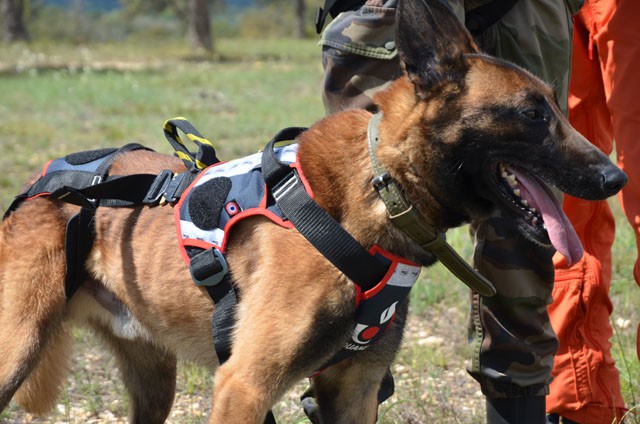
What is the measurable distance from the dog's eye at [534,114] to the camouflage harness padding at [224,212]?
1.73 feet

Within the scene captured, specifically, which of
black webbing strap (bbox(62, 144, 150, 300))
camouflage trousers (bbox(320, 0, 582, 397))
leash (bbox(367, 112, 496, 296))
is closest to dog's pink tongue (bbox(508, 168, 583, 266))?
leash (bbox(367, 112, 496, 296))

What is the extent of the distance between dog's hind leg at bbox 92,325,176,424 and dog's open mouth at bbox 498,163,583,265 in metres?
1.52

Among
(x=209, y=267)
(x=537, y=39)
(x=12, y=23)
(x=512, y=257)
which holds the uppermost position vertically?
(x=537, y=39)

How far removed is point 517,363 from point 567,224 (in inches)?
30.3

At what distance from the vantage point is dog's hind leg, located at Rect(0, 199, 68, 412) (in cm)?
283

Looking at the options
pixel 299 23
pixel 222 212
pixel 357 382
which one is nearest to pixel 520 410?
pixel 357 382

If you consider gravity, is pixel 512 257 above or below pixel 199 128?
above

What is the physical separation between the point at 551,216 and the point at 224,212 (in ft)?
3.11

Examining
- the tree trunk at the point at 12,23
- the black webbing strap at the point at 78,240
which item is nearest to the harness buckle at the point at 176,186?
the black webbing strap at the point at 78,240

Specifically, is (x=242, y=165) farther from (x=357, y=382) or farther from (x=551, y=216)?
(x=551, y=216)

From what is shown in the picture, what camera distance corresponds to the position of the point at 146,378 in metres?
3.30

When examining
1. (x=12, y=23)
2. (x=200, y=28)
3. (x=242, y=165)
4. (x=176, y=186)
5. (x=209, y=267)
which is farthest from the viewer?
(x=12, y=23)

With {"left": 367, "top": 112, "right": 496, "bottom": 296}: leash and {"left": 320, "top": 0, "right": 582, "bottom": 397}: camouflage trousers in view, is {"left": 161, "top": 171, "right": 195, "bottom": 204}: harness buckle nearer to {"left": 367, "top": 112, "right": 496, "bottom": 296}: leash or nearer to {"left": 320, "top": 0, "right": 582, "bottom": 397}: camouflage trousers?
{"left": 320, "top": 0, "right": 582, "bottom": 397}: camouflage trousers

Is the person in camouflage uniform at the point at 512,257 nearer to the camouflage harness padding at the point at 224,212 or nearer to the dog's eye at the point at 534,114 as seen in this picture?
the camouflage harness padding at the point at 224,212
